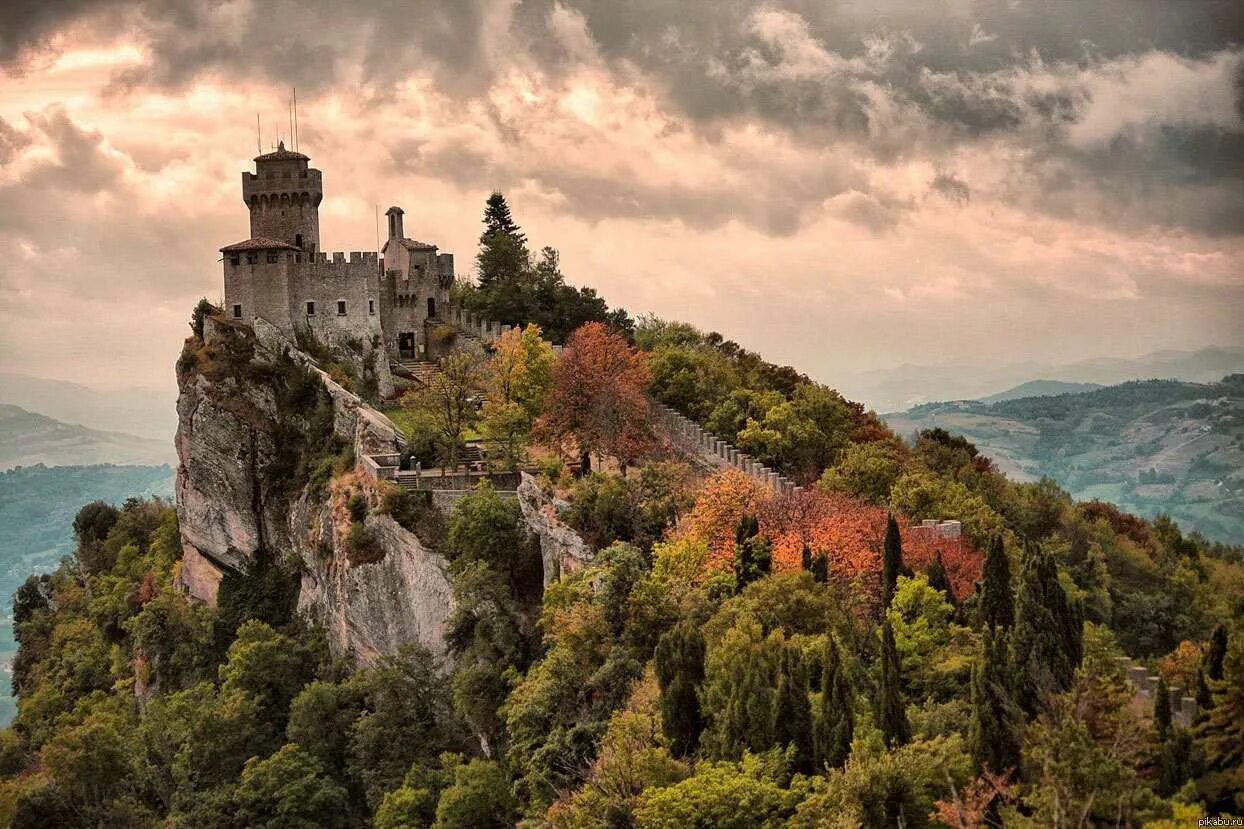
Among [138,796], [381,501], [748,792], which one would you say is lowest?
[138,796]

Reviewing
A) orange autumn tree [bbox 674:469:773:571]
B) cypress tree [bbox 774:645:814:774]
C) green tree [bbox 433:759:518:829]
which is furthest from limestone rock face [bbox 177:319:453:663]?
cypress tree [bbox 774:645:814:774]

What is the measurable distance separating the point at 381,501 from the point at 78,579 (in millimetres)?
45077

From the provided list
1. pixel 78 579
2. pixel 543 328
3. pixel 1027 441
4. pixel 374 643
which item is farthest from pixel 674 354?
pixel 1027 441

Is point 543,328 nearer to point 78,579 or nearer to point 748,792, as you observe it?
point 78,579

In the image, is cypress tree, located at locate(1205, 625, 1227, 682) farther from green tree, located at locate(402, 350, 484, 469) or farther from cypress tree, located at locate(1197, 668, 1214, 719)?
green tree, located at locate(402, 350, 484, 469)

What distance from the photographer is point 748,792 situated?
119 ft

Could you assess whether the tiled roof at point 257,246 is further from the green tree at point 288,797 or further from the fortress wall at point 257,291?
the green tree at point 288,797

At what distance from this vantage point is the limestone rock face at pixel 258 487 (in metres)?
68.5

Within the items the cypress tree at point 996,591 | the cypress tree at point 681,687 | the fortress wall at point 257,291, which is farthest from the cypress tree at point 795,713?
the fortress wall at point 257,291

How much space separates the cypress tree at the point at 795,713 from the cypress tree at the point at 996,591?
6705mm

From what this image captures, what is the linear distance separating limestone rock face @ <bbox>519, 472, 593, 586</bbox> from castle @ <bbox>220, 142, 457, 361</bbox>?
20.2 m

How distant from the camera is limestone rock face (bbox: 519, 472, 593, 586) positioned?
56.4m

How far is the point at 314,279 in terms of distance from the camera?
79562 millimetres

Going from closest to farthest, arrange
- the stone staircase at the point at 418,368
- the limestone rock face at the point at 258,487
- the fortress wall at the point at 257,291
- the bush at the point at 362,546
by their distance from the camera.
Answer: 1. the bush at the point at 362,546
2. the limestone rock face at the point at 258,487
3. the fortress wall at the point at 257,291
4. the stone staircase at the point at 418,368
